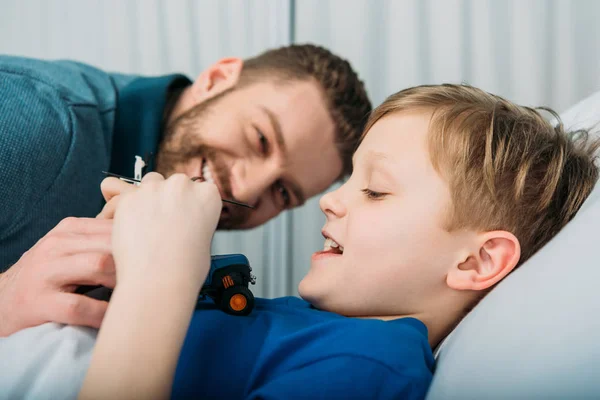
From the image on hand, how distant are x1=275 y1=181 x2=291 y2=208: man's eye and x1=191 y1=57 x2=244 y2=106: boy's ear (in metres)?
0.33

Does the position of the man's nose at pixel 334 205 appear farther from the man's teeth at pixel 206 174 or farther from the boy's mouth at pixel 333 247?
the man's teeth at pixel 206 174

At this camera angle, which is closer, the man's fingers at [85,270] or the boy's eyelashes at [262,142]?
the man's fingers at [85,270]

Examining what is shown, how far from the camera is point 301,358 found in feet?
2.35

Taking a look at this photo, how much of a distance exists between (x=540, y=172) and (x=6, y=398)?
829 millimetres

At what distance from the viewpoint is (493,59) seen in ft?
5.74

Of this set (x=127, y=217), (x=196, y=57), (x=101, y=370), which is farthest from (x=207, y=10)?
(x=101, y=370)

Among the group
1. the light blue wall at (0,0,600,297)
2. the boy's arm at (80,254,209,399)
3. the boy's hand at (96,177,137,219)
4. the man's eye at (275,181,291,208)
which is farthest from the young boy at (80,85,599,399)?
the light blue wall at (0,0,600,297)

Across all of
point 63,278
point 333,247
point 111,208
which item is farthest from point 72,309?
point 333,247

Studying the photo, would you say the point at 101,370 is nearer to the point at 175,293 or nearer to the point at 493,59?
the point at 175,293

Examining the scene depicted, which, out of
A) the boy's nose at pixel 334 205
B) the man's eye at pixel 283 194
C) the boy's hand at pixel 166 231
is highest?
the boy's hand at pixel 166 231

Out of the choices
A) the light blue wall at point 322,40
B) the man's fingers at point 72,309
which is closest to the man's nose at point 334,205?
the man's fingers at point 72,309

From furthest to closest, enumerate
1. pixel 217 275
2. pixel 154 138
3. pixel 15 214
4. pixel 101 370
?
pixel 154 138, pixel 15 214, pixel 217 275, pixel 101 370

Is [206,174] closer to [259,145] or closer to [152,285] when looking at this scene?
[259,145]

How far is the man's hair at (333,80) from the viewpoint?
63.7 inches
